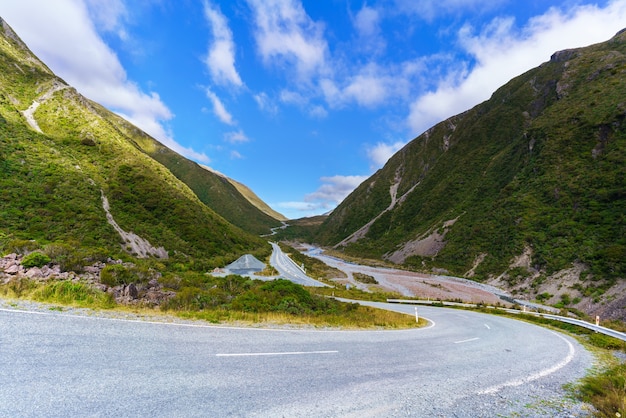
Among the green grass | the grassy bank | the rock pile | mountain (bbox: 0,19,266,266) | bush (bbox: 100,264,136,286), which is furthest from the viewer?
mountain (bbox: 0,19,266,266)

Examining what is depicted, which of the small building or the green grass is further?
the small building

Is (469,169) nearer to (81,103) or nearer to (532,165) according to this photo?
(532,165)

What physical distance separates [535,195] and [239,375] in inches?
2530

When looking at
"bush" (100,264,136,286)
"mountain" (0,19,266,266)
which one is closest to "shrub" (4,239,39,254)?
"mountain" (0,19,266,266)

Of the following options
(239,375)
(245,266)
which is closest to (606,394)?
(239,375)

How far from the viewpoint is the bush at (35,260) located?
Result: 12242 millimetres

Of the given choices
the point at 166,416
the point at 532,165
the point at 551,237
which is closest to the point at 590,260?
the point at 551,237

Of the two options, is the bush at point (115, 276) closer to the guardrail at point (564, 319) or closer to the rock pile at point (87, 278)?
the rock pile at point (87, 278)

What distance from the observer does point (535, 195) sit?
51.9m

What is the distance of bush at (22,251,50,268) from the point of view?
12.2 metres

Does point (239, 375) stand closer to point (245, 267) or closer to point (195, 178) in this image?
point (245, 267)

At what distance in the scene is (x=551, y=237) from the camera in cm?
4244

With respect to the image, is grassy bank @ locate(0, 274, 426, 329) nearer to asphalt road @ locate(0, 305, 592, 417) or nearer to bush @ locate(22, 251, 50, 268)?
bush @ locate(22, 251, 50, 268)

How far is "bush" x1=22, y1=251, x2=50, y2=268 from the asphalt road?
6.55 m
